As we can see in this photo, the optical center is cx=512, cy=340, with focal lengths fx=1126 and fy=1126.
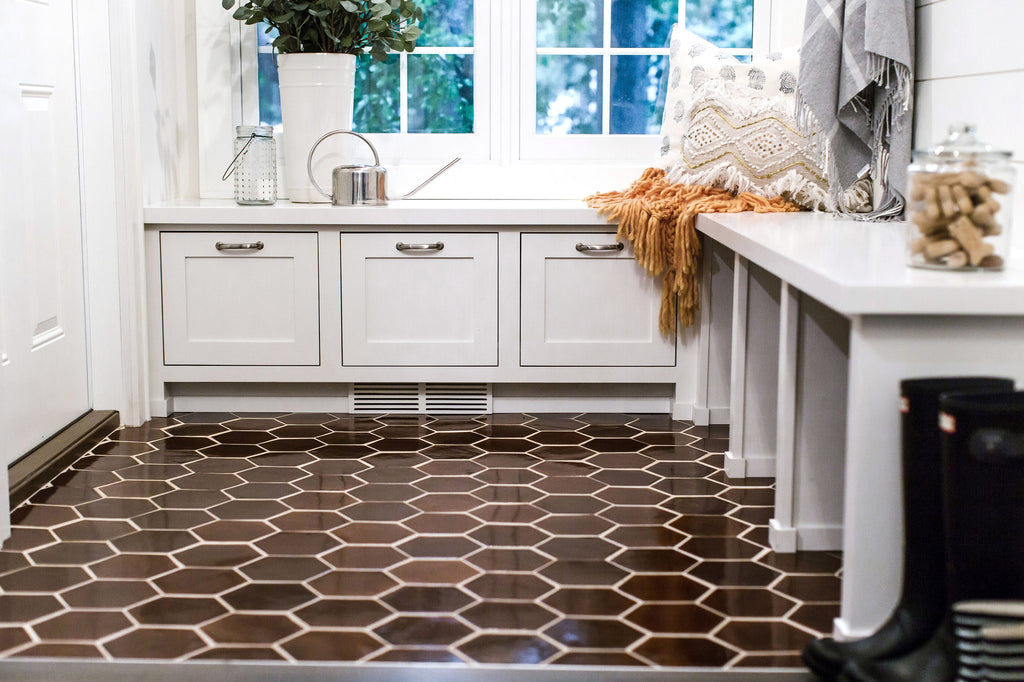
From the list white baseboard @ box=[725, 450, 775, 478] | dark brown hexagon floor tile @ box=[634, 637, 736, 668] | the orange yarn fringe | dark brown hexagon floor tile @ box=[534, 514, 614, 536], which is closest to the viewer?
dark brown hexagon floor tile @ box=[634, 637, 736, 668]

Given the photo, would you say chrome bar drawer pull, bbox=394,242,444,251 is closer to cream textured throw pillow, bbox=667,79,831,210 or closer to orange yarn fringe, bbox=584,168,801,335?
orange yarn fringe, bbox=584,168,801,335

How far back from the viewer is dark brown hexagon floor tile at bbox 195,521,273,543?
2.51 metres

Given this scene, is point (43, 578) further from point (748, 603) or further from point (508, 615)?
point (748, 603)

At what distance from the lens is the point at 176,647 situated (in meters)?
1.95

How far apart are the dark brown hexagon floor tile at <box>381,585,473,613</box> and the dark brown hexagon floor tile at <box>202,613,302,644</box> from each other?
0.67 feet

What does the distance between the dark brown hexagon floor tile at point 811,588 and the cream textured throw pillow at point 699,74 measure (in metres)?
1.54

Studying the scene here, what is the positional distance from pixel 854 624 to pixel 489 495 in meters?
1.13

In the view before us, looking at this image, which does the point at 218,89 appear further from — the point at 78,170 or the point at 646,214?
the point at 646,214

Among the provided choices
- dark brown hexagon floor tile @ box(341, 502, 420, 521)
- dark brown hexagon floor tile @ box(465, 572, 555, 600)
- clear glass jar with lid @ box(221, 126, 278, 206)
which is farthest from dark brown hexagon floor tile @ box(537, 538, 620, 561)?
clear glass jar with lid @ box(221, 126, 278, 206)

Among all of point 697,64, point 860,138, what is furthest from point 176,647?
point 697,64

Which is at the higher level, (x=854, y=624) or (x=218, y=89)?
(x=218, y=89)

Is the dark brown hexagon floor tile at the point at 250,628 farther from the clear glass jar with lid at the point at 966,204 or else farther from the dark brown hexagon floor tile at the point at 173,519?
the clear glass jar with lid at the point at 966,204

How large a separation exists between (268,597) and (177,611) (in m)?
0.17

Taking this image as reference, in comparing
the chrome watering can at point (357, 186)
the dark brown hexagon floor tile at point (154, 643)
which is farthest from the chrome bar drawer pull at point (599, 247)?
the dark brown hexagon floor tile at point (154, 643)
